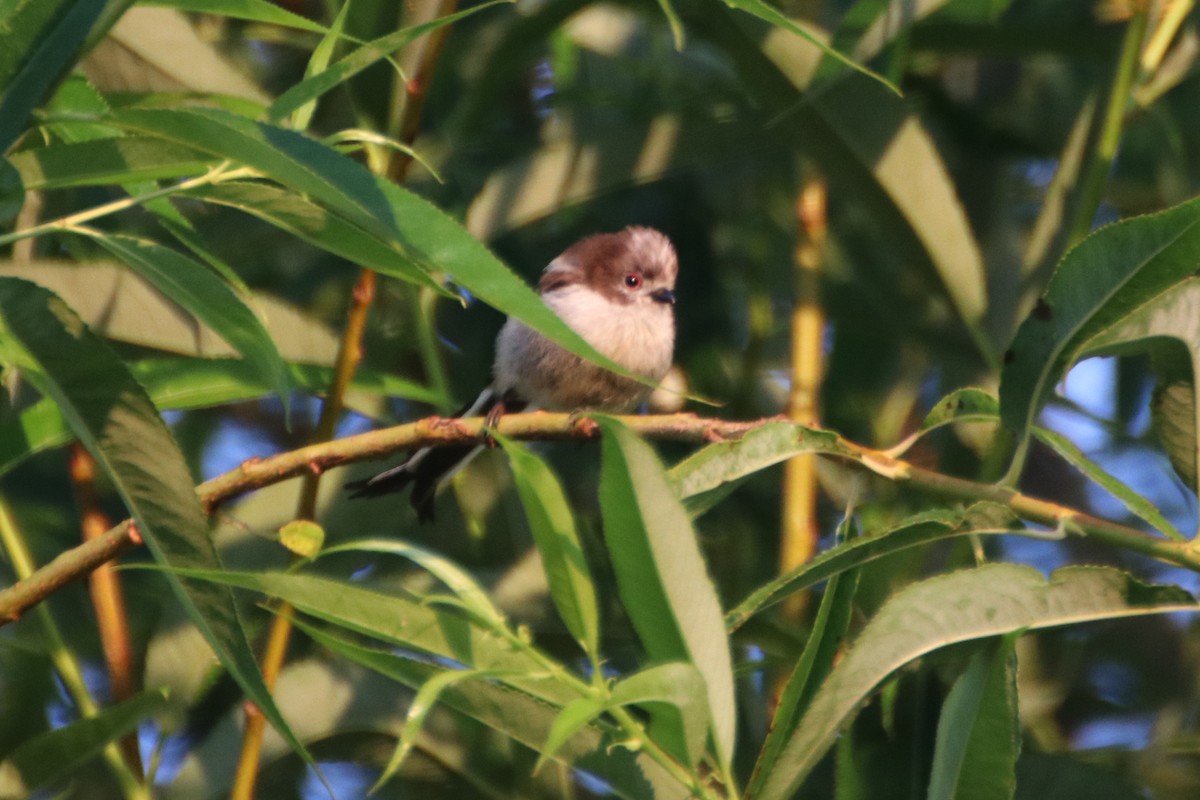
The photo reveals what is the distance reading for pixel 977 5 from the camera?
2.73 metres

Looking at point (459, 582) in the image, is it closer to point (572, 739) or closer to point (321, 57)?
point (572, 739)

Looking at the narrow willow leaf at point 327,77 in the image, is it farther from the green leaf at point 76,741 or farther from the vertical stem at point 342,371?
the green leaf at point 76,741

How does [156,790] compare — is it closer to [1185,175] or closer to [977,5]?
[977,5]

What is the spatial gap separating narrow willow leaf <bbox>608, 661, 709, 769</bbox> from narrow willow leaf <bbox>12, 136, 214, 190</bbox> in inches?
26.4

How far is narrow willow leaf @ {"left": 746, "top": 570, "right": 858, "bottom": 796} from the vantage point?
1595 mm

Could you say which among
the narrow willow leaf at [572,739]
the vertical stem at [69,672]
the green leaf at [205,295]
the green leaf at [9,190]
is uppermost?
the green leaf at [9,190]

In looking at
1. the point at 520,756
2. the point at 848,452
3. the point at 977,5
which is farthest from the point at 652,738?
the point at 977,5

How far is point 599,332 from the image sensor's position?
11.5 ft

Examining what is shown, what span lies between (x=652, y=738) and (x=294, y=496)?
1344 mm

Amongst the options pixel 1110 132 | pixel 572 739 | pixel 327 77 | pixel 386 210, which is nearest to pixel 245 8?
pixel 327 77

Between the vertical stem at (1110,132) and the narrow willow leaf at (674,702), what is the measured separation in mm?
1443

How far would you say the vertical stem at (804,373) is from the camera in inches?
99.3

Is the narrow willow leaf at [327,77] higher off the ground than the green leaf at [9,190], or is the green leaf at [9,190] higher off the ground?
the narrow willow leaf at [327,77]

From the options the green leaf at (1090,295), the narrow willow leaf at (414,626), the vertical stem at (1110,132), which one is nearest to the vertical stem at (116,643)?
the narrow willow leaf at (414,626)
